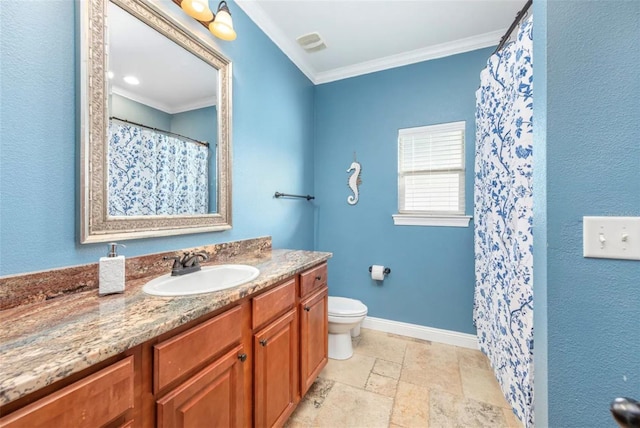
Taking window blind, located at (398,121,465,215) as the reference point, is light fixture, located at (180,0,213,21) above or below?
above

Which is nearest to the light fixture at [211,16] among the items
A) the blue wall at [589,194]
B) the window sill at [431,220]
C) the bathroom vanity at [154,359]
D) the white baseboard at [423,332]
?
the bathroom vanity at [154,359]

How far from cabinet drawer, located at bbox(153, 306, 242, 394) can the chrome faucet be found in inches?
15.5

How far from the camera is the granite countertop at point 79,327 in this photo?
0.50 metres

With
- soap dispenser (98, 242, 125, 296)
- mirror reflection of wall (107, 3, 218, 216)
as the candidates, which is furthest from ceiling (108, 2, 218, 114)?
soap dispenser (98, 242, 125, 296)

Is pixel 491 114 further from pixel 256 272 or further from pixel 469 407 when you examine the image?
pixel 469 407

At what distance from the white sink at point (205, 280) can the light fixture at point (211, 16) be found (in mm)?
1285

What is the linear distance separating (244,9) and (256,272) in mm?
1807

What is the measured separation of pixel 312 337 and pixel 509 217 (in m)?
1.30

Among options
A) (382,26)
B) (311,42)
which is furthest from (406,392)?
(311,42)

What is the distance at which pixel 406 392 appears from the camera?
170cm

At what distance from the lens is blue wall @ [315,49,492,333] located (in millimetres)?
2279

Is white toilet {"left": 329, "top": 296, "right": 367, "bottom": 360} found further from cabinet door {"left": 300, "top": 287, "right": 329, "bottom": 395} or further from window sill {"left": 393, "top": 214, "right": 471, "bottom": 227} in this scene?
window sill {"left": 393, "top": 214, "right": 471, "bottom": 227}

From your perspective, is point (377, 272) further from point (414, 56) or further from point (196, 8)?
point (196, 8)

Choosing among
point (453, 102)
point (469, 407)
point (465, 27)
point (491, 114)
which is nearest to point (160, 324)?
point (469, 407)
